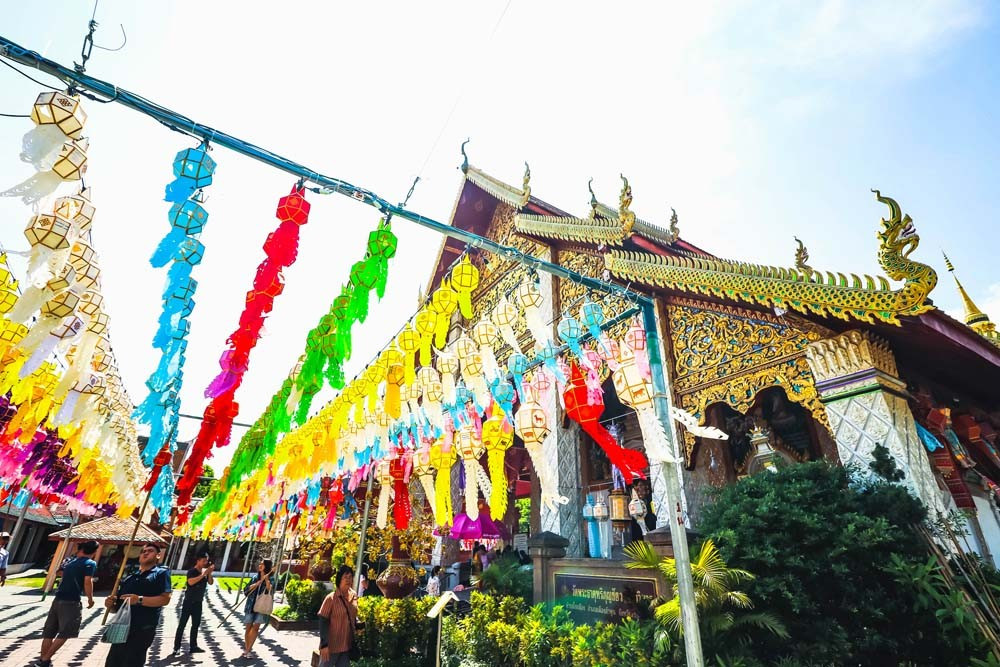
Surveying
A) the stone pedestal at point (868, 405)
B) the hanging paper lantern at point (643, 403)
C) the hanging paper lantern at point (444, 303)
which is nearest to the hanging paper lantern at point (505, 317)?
the hanging paper lantern at point (444, 303)

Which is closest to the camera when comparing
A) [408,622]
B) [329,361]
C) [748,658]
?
[748,658]

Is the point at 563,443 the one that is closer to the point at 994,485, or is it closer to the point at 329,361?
the point at 329,361

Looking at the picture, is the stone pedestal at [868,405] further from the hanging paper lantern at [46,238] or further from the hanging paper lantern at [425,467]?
the hanging paper lantern at [46,238]

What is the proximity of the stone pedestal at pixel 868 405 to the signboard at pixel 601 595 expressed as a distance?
2836mm

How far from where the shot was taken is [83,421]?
714 centimetres

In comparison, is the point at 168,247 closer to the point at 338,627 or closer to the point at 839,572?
the point at 338,627

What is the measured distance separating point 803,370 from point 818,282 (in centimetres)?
123

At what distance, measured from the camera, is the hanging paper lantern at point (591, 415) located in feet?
16.1

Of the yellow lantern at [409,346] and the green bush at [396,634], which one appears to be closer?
the yellow lantern at [409,346]

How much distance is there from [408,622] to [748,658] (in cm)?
532

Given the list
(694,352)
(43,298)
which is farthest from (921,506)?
(43,298)

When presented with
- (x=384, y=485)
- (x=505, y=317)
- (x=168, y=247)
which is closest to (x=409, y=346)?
(x=505, y=317)

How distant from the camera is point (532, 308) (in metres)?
4.85

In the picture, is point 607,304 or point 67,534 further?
point 67,534
